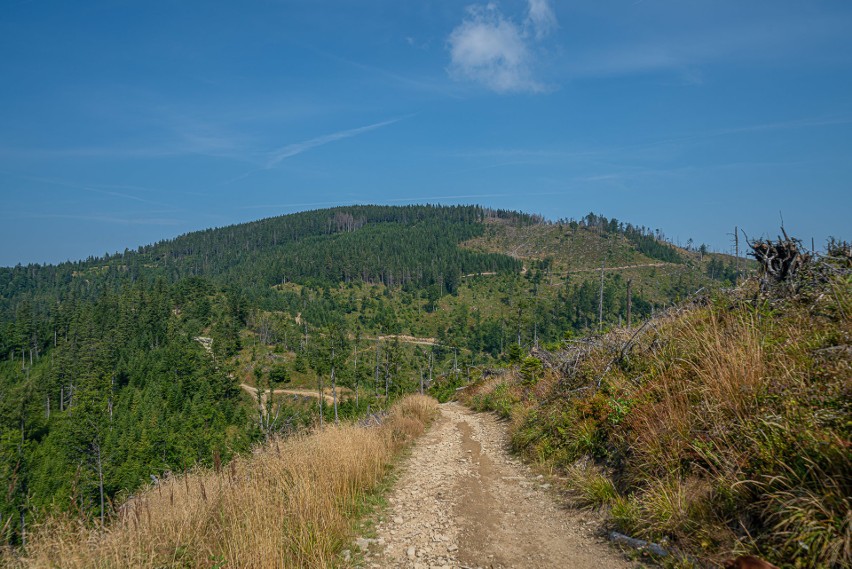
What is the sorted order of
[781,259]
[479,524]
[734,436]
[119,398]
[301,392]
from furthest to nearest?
1. [301,392]
2. [119,398]
3. [781,259]
4. [479,524]
5. [734,436]

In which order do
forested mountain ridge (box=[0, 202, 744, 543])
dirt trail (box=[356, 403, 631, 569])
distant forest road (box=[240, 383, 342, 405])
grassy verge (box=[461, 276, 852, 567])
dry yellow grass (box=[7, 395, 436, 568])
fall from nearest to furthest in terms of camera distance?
grassy verge (box=[461, 276, 852, 567])
dry yellow grass (box=[7, 395, 436, 568])
dirt trail (box=[356, 403, 631, 569])
forested mountain ridge (box=[0, 202, 744, 543])
distant forest road (box=[240, 383, 342, 405])

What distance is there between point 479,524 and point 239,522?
2.74 meters

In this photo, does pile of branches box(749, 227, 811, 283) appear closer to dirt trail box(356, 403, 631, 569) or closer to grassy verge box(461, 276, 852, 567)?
grassy verge box(461, 276, 852, 567)

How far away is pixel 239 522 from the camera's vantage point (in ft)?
14.1

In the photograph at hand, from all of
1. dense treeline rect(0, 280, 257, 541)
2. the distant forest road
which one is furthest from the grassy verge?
the distant forest road

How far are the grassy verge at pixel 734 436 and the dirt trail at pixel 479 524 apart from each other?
0.53 m

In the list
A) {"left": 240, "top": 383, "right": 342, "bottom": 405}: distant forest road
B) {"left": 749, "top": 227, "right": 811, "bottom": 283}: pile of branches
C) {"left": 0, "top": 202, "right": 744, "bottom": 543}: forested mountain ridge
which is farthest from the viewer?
{"left": 240, "top": 383, "right": 342, "bottom": 405}: distant forest road

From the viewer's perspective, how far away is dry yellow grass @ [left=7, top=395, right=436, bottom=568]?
12.1 ft

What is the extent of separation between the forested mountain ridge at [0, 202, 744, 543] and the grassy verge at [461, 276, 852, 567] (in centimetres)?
234

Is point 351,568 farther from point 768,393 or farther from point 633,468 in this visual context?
point 768,393

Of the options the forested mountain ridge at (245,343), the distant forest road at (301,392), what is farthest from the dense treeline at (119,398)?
the distant forest road at (301,392)

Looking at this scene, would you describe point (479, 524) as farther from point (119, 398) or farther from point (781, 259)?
point (119, 398)

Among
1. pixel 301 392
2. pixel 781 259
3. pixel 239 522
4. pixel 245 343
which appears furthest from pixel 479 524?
pixel 245 343

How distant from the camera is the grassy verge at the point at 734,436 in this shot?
2.99 m
